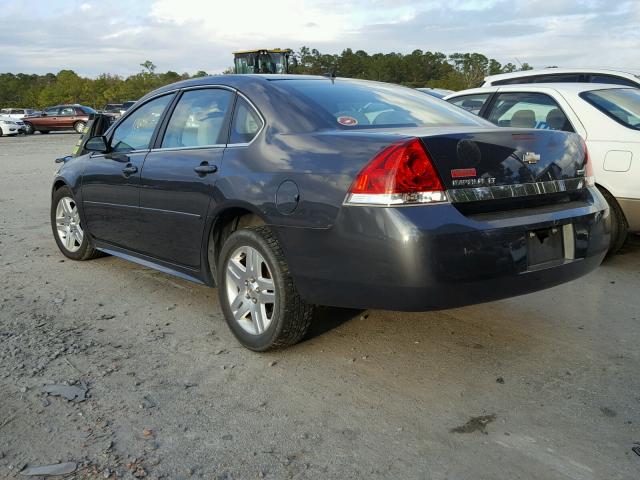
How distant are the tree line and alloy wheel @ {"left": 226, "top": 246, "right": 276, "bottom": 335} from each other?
81502 millimetres

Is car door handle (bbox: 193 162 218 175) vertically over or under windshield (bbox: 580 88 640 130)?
under

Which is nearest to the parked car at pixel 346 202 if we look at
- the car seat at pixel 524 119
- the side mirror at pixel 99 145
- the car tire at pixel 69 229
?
the side mirror at pixel 99 145

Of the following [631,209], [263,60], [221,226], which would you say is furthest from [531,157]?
[263,60]

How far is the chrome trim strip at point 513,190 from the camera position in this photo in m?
3.00

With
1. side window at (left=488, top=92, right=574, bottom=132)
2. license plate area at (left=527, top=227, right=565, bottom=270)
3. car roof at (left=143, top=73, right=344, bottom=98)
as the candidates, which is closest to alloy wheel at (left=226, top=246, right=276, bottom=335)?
car roof at (left=143, top=73, right=344, bottom=98)

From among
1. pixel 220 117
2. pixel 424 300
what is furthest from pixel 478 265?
pixel 220 117

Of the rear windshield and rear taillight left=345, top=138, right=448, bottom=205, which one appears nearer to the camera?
rear taillight left=345, top=138, right=448, bottom=205

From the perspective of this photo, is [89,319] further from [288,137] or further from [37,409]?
[288,137]

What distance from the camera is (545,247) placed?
3254mm

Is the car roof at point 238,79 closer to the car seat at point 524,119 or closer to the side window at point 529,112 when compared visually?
the side window at point 529,112

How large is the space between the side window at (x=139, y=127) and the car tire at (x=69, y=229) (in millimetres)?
914

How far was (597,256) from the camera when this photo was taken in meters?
3.58

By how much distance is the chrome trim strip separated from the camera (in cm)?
300

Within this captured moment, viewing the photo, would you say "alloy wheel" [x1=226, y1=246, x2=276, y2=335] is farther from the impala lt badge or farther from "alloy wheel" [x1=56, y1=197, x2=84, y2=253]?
"alloy wheel" [x1=56, y1=197, x2=84, y2=253]
